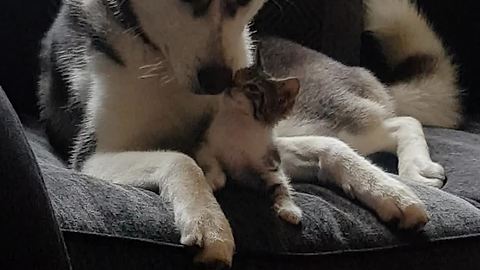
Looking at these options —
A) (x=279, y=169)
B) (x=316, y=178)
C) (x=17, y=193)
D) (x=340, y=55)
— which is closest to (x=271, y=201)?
(x=279, y=169)

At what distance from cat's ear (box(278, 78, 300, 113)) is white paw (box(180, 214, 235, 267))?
334 millimetres

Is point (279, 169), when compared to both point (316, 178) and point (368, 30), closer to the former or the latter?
point (316, 178)

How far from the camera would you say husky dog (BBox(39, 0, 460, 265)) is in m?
1.41

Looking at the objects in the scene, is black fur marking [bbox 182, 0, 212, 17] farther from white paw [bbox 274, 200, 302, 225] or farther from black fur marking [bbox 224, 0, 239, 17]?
white paw [bbox 274, 200, 302, 225]

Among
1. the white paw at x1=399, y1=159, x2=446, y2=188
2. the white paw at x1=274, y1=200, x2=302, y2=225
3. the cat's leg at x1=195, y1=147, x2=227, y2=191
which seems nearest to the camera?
the white paw at x1=274, y1=200, x2=302, y2=225

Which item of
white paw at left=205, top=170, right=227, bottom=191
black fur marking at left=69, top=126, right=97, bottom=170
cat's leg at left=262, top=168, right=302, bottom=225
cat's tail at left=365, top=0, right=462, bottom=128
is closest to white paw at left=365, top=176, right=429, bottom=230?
cat's leg at left=262, top=168, right=302, bottom=225

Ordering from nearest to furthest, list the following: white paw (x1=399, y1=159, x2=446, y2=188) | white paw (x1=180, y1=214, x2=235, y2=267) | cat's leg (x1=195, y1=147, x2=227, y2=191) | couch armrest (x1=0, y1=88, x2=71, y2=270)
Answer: couch armrest (x1=0, y1=88, x2=71, y2=270) → white paw (x1=180, y1=214, x2=235, y2=267) → cat's leg (x1=195, y1=147, x2=227, y2=191) → white paw (x1=399, y1=159, x2=446, y2=188)

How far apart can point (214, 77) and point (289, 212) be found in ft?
0.95

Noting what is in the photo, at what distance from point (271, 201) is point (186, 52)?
1.01 ft

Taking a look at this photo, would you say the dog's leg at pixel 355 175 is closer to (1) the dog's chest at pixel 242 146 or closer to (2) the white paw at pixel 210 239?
(1) the dog's chest at pixel 242 146

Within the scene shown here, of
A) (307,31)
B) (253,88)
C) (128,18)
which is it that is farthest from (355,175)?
(307,31)

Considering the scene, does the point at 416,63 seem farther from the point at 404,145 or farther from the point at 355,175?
the point at 355,175

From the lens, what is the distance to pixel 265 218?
4.38 feet

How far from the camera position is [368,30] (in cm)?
227
